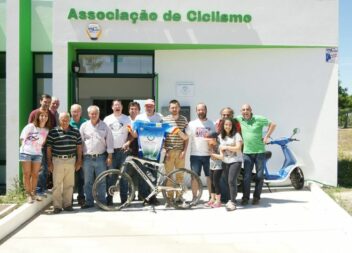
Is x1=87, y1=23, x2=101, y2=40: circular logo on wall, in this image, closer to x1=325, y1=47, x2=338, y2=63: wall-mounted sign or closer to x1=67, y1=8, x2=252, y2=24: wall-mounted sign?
x1=67, y1=8, x2=252, y2=24: wall-mounted sign

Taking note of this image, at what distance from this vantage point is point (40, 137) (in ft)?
22.3

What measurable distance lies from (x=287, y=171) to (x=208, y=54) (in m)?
3.14

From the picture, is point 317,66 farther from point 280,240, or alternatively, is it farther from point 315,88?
point 280,240

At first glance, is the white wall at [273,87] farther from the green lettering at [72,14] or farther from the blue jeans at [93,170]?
the blue jeans at [93,170]

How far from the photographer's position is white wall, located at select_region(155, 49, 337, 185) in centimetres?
941

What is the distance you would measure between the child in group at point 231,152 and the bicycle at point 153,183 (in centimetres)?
55

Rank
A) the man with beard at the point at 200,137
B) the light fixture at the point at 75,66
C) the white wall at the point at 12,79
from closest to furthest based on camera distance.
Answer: the man with beard at the point at 200,137 → the white wall at the point at 12,79 → the light fixture at the point at 75,66

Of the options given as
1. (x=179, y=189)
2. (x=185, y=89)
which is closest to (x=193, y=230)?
(x=179, y=189)

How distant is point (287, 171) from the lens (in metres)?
8.83

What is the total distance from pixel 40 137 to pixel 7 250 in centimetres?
212

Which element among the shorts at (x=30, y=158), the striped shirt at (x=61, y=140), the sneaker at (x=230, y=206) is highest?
the striped shirt at (x=61, y=140)

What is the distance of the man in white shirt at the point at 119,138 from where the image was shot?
7293mm

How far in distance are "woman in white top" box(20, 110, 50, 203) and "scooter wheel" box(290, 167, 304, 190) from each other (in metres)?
5.22

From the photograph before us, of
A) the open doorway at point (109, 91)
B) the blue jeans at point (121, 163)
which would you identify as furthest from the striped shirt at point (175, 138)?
the open doorway at point (109, 91)
